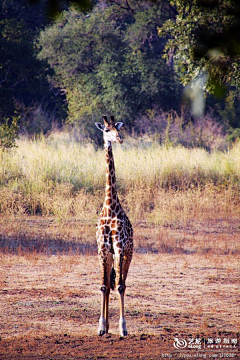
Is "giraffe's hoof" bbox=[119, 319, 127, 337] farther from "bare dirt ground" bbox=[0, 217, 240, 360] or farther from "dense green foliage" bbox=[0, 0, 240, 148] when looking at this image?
"dense green foliage" bbox=[0, 0, 240, 148]

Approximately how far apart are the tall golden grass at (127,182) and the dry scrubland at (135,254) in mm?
31

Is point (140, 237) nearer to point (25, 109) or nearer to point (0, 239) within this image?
point (0, 239)

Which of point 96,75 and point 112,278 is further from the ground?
point 96,75

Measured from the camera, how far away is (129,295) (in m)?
6.96

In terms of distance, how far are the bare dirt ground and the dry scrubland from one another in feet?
0.04

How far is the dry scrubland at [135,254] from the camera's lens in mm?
5512

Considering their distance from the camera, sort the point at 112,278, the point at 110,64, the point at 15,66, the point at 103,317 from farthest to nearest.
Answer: the point at 110,64
the point at 15,66
the point at 112,278
the point at 103,317

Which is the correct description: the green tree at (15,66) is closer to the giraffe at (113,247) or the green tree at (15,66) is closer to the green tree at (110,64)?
the green tree at (110,64)

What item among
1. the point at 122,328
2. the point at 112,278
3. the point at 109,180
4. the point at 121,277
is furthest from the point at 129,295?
the point at 109,180

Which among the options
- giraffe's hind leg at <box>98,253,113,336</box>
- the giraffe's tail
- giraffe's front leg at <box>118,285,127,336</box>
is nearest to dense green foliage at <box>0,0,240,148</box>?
the giraffe's tail

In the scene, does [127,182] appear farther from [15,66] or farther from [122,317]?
[122,317]

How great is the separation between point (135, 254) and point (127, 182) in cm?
460

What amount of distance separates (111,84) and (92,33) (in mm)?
3714

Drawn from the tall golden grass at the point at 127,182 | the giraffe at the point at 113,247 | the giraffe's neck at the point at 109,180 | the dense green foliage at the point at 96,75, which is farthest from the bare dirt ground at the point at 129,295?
the dense green foliage at the point at 96,75
